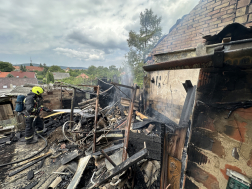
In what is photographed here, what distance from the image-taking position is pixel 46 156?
14.3 ft

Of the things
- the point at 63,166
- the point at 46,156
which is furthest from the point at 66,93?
the point at 63,166

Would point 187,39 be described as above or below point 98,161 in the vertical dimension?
above

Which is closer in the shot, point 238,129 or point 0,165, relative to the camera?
point 238,129

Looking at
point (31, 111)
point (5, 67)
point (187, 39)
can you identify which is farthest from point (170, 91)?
point (5, 67)

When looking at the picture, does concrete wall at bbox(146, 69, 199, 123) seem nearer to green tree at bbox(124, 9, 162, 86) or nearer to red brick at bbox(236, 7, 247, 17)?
red brick at bbox(236, 7, 247, 17)

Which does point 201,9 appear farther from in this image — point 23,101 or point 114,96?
point 23,101

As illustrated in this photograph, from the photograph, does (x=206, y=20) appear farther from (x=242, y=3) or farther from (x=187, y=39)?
(x=242, y=3)

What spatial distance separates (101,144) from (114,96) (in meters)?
5.09

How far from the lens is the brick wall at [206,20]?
3.07m

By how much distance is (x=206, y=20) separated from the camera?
393 cm

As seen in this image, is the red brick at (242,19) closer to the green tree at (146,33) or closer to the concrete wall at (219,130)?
the concrete wall at (219,130)

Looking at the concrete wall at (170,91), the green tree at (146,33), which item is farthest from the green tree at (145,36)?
the concrete wall at (170,91)

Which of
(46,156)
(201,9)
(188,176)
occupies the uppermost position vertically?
(201,9)

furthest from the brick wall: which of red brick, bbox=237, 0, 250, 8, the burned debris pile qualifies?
the burned debris pile
